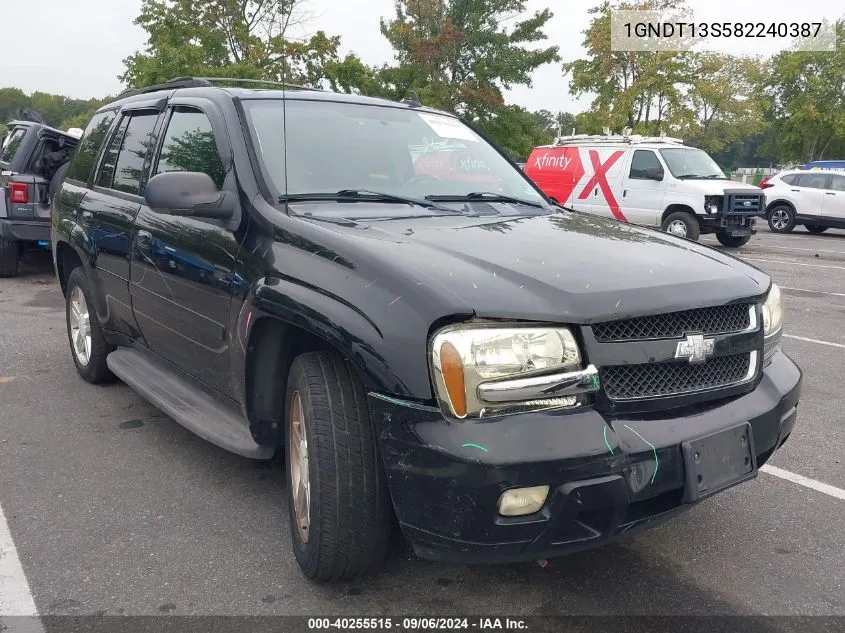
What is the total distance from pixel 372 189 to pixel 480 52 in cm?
3563

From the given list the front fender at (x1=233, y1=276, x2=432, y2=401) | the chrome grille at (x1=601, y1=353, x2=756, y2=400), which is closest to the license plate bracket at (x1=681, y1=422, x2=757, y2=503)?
the chrome grille at (x1=601, y1=353, x2=756, y2=400)

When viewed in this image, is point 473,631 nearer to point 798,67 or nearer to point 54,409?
point 54,409

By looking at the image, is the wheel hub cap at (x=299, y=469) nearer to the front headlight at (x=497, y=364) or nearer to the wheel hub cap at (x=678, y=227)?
the front headlight at (x=497, y=364)

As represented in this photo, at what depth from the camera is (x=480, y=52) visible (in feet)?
121

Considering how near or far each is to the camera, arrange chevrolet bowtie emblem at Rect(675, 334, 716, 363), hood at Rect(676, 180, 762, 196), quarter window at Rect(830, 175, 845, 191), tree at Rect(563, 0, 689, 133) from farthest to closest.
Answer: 1. tree at Rect(563, 0, 689, 133)
2. quarter window at Rect(830, 175, 845, 191)
3. hood at Rect(676, 180, 762, 196)
4. chevrolet bowtie emblem at Rect(675, 334, 716, 363)

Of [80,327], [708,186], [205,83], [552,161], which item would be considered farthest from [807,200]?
[205,83]

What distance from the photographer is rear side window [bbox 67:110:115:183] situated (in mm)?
4918

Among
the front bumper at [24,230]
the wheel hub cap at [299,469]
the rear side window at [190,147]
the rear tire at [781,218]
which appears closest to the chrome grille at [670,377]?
the wheel hub cap at [299,469]

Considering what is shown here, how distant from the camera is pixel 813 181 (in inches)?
789

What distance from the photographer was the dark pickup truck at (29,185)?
30.3 feet

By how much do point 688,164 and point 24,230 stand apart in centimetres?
1174

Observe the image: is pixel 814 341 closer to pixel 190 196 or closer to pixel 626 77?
pixel 190 196

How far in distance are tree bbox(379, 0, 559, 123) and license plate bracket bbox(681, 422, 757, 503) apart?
3351cm

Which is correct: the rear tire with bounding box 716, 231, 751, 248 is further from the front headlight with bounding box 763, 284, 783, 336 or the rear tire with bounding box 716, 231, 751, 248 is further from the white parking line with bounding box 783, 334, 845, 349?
the front headlight with bounding box 763, 284, 783, 336
